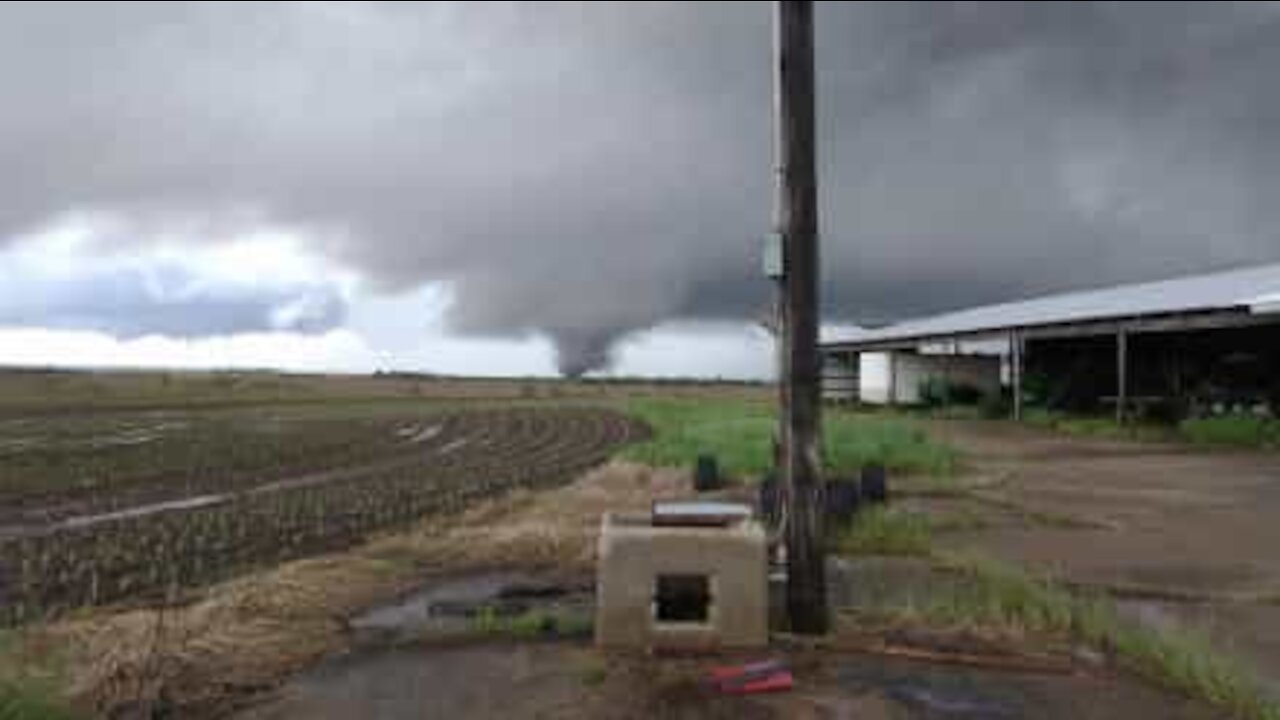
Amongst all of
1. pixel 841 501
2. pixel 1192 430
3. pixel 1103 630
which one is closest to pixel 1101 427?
pixel 1192 430

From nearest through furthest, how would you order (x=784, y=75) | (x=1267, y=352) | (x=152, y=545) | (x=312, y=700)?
(x=312, y=700) < (x=784, y=75) < (x=152, y=545) < (x=1267, y=352)

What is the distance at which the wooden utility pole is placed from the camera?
542cm

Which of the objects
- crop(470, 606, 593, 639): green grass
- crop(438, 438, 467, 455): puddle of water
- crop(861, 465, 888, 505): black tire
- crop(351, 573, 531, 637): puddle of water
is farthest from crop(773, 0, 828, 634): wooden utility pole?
crop(438, 438, 467, 455): puddle of water

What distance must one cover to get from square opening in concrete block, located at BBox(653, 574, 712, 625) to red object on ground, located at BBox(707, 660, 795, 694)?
83 centimetres

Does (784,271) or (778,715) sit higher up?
(784,271)

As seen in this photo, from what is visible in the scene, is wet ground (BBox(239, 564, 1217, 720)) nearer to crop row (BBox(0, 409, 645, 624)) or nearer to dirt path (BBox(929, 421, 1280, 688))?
dirt path (BBox(929, 421, 1280, 688))

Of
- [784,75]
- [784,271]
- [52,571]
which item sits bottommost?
[52,571]

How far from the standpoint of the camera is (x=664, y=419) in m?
31.4

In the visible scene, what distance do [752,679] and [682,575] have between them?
0.85 m

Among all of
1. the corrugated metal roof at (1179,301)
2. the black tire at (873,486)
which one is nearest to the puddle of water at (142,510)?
the black tire at (873,486)

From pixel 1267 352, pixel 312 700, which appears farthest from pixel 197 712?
pixel 1267 352

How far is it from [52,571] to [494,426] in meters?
22.7

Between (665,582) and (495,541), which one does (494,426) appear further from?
(665,582)

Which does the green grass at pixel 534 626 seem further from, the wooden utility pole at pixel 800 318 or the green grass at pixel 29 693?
the green grass at pixel 29 693
